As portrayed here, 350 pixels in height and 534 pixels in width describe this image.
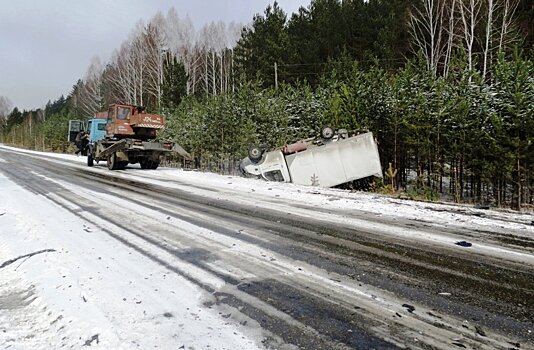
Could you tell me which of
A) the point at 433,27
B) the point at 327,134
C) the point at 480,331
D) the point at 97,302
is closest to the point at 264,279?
the point at 97,302

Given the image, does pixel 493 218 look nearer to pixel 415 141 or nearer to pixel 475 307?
pixel 475 307

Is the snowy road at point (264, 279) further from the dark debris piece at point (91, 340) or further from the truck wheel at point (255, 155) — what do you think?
the truck wheel at point (255, 155)

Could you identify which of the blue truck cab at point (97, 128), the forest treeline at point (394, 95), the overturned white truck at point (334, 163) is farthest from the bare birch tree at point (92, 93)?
the overturned white truck at point (334, 163)

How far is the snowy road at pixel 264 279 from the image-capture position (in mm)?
2371

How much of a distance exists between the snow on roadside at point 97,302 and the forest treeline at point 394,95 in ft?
29.8

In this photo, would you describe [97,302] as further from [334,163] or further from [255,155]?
[255,155]

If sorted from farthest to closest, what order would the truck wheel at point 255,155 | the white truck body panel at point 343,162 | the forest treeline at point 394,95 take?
1. the truck wheel at point 255,155
2. the white truck body panel at point 343,162
3. the forest treeline at point 394,95

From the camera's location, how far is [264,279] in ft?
10.9

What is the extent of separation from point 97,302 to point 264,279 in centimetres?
136

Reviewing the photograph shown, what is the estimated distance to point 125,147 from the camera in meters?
15.5

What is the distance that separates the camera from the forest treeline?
1070 centimetres

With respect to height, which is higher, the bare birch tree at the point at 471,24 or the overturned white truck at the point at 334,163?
the bare birch tree at the point at 471,24

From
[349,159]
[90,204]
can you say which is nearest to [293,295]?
[90,204]

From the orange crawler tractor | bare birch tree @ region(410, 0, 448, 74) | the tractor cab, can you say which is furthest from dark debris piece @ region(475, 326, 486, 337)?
bare birch tree @ region(410, 0, 448, 74)
